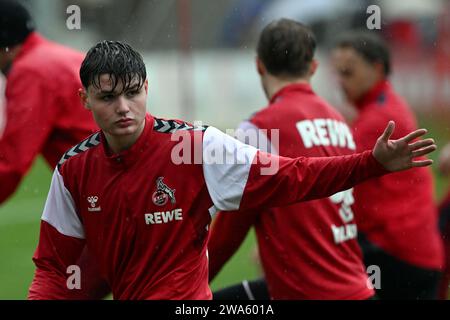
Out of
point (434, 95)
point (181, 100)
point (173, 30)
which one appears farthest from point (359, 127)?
point (434, 95)

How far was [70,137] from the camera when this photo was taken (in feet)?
19.1

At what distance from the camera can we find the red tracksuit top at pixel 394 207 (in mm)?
6355

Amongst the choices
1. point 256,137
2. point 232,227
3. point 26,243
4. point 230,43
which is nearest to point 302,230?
point 232,227

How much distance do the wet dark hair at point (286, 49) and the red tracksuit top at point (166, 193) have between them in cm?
117

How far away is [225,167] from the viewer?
415 centimetres

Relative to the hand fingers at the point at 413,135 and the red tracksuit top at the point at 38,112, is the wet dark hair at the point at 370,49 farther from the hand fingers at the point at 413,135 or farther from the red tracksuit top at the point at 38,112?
the hand fingers at the point at 413,135

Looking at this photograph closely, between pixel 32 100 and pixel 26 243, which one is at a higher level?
pixel 32 100

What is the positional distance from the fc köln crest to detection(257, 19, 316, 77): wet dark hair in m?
1.36

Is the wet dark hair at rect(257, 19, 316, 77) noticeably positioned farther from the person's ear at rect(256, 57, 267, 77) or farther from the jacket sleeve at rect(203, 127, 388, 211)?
the jacket sleeve at rect(203, 127, 388, 211)

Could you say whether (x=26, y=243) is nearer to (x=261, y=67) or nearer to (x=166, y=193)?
(x=261, y=67)

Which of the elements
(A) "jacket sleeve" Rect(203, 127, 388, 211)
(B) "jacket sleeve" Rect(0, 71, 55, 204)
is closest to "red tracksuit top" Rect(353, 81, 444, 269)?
(B) "jacket sleeve" Rect(0, 71, 55, 204)

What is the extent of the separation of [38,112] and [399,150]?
253cm
